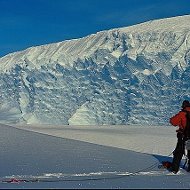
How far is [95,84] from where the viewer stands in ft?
159

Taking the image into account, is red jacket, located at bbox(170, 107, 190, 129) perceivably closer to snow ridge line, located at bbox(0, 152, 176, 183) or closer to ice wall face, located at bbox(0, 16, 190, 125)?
snow ridge line, located at bbox(0, 152, 176, 183)

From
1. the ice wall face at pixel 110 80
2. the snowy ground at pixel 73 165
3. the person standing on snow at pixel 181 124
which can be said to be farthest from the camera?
the ice wall face at pixel 110 80

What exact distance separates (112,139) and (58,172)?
24.6ft

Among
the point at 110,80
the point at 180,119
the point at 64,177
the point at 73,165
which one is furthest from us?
the point at 110,80

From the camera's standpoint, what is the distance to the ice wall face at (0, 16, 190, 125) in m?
44.2

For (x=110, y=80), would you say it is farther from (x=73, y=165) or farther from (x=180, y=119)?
(x=73, y=165)

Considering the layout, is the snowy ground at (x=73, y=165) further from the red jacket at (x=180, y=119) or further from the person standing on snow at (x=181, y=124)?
the red jacket at (x=180, y=119)

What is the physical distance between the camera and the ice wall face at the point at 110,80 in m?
44.2

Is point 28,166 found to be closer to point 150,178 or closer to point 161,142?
point 150,178

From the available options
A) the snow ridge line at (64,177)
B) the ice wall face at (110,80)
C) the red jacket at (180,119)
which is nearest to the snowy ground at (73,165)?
the snow ridge line at (64,177)

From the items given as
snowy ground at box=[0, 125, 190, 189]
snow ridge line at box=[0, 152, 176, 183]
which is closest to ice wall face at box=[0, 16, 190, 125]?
snowy ground at box=[0, 125, 190, 189]

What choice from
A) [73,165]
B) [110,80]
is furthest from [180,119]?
[110,80]

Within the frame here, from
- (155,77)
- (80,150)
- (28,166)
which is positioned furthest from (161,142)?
(155,77)

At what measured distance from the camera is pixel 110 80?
4756 centimetres
